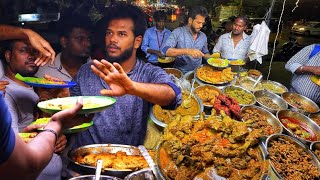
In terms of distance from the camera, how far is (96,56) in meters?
3.31

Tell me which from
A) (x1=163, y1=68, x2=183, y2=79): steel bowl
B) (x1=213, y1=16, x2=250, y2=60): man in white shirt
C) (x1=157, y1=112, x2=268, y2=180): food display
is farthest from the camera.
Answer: (x1=213, y1=16, x2=250, y2=60): man in white shirt

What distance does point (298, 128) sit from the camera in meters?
3.63

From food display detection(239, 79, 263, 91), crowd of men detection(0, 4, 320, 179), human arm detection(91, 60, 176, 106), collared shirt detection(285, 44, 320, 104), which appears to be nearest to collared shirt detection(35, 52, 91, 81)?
crowd of men detection(0, 4, 320, 179)

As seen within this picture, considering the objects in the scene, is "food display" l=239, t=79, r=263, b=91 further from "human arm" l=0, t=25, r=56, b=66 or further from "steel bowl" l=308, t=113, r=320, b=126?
"human arm" l=0, t=25, r=56, b=66

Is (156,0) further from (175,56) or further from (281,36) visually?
(281,36)

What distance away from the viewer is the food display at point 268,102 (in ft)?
13.3

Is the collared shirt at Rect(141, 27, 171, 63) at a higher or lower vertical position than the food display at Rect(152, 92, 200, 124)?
higher

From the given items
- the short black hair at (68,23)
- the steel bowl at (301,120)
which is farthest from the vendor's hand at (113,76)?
the steel bowl at (301,120)

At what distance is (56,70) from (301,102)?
13.6 feet

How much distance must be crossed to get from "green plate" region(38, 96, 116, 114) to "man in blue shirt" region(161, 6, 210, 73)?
2.70m

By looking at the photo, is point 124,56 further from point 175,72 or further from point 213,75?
point 213,75

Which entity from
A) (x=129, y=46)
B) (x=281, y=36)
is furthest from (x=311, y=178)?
(x=281, y=36)

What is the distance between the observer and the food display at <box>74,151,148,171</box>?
7.22ft

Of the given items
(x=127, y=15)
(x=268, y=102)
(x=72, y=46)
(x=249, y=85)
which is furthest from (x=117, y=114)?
(x=249, y=85)
